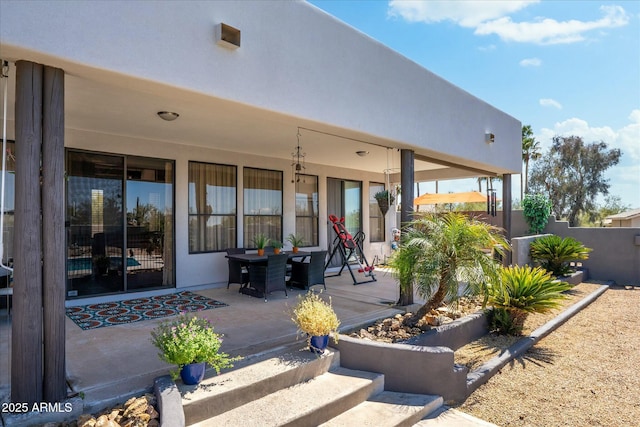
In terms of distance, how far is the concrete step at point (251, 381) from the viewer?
9.20 feet

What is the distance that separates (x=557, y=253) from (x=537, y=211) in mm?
2123

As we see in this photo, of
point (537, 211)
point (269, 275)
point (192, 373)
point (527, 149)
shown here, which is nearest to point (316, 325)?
point (192, 373)

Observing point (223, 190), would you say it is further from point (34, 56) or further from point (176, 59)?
point (34, 56)

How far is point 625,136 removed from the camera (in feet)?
95.1

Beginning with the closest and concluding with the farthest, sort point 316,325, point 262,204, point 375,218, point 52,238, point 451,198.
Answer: point 52,238, point 316,325, point 262,204, point 375,218, point 451,198

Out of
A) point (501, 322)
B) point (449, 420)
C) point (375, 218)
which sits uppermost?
point (375, 218)

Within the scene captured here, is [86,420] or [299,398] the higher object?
[86,420]

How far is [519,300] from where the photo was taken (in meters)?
5.44

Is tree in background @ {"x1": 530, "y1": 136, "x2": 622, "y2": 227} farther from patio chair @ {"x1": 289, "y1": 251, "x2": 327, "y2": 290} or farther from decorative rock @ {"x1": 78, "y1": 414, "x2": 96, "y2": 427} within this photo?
decorative rock @ {"x1": 78, "y1": 414, "x2": 96, "y2": 427}

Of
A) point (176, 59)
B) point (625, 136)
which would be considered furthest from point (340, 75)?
point (625, 136)

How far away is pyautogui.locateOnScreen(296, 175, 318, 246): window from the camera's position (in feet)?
30.7

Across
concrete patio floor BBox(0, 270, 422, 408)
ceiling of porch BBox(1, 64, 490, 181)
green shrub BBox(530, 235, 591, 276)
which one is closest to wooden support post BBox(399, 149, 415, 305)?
ceiling of porch BBox(1, 64, 490, 181)

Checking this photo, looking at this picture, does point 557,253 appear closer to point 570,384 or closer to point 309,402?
point 570,384

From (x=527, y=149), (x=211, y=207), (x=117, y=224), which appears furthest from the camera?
(x=527, y=149)
